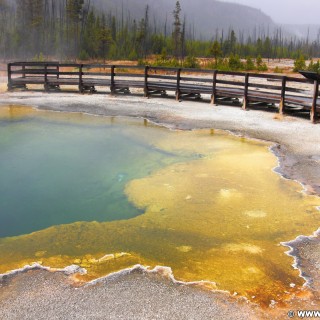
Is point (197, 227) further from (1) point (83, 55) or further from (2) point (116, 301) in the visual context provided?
(1) point (83, 55)

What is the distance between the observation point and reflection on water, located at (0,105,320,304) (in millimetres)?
5512

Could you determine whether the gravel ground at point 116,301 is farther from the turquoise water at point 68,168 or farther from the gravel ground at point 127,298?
the turquoise water at point 68,168

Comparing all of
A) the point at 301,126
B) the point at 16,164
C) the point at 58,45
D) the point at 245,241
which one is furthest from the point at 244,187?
the point at 58,45

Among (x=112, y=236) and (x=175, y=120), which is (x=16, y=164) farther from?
(x=175, y=120)

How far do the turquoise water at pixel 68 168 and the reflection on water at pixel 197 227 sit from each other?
0.09m

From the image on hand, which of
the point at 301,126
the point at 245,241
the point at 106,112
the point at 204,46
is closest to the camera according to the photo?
the point at 245,241

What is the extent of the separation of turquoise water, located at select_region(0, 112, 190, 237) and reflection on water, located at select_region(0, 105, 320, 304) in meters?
0.09

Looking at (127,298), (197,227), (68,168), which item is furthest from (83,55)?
(127,298)

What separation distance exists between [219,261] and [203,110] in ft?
37.8

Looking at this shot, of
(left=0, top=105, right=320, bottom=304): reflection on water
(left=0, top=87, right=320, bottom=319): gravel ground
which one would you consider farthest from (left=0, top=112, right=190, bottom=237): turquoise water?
(left=0, top=87, right=320, bottom=319): gravel ground

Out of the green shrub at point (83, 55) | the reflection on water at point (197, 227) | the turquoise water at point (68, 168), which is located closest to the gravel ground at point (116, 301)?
the reflection on water at point (197, 227)

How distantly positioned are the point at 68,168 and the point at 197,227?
4.04 metres

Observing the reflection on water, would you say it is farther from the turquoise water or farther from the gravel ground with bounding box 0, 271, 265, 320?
the gravel ground with bounding box 0, 271, 265, 320

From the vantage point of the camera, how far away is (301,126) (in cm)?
1384
